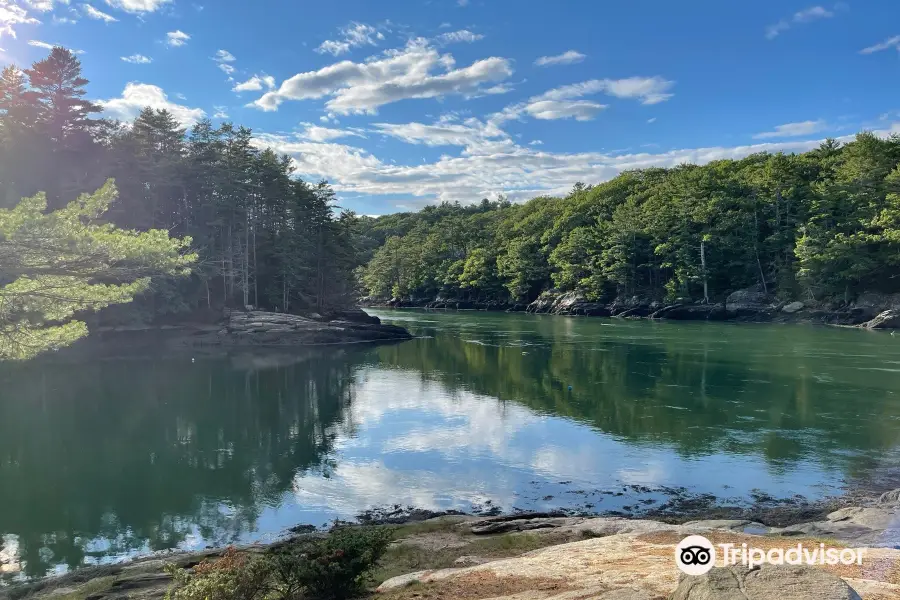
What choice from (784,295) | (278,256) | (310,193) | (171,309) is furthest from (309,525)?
(784,295)

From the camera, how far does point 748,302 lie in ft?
216

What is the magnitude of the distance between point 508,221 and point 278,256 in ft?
213

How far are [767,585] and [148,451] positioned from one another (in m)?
19.0

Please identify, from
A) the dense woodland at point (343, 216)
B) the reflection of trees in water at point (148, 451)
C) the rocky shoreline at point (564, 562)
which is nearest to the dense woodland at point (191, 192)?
the dense woodland at point (343, 216)

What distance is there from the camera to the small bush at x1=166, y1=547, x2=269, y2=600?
5781 mm

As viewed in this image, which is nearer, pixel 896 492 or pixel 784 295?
pixel 896 492

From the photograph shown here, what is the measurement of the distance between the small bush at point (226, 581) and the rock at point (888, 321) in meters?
59.0

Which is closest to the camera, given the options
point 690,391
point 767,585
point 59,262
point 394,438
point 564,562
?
point 767,585

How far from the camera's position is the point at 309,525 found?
12.8 metres

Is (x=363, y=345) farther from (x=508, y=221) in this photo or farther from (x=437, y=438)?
(x=508, y=221)

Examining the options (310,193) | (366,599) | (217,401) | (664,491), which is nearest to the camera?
(366,599)

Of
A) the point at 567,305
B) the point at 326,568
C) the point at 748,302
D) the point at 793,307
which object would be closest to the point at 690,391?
the point at 326,568

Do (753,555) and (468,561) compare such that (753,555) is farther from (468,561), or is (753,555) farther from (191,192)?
(191,192)

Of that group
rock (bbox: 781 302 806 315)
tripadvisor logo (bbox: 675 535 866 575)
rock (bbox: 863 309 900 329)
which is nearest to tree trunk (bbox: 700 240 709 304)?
rock (bbox: 781 302 806 315)
